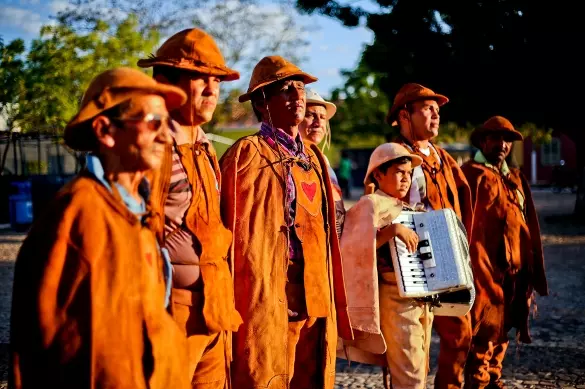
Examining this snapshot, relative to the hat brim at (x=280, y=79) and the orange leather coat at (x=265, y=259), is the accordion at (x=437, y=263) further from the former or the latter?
the hat brim at (x=280, y=79)

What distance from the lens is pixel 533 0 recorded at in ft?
42.9

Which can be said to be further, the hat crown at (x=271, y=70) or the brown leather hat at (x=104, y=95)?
the hat crown at (x=271, y=70)

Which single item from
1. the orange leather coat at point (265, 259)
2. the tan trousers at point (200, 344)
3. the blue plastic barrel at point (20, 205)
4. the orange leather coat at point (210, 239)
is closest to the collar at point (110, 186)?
the orange leather coat at point (210, 239)

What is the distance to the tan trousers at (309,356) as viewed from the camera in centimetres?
372

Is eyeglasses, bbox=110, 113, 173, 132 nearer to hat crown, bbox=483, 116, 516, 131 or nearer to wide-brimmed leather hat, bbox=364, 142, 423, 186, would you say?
wide-brimmed leather hat, bbox=364, 142, 423, 186

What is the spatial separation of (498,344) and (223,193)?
2927 mm

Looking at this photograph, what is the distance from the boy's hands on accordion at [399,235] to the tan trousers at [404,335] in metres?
0.25

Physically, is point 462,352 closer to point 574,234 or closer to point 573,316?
point 573,316

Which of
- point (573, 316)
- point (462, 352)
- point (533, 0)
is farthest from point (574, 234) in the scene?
point (462, 352)

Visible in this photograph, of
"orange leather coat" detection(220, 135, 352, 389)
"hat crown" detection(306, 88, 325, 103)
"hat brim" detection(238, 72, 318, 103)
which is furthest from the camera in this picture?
"hat crown" detection(306, 88, 325, 103)

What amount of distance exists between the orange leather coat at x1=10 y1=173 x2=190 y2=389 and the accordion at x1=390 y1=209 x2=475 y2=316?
2.36m

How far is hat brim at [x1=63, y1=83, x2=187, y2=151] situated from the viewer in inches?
83.9

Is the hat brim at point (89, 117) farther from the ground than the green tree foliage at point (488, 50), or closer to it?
closer to it

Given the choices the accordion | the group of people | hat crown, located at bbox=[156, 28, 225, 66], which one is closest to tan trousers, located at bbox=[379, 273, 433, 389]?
the group of people
